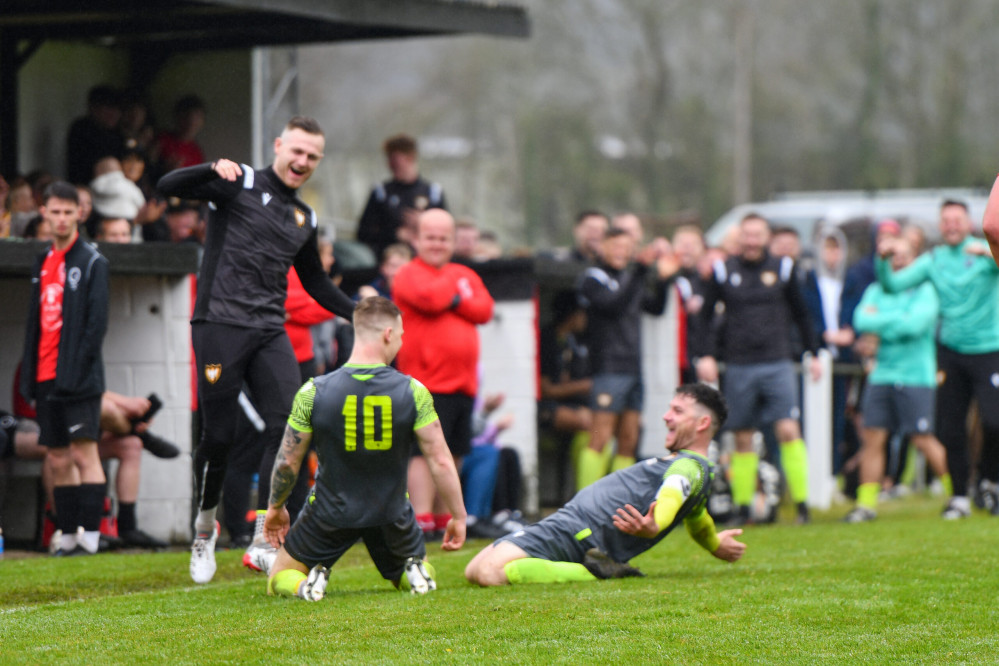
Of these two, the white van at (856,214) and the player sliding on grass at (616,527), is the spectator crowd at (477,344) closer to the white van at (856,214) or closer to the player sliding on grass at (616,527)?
the player sliding on grass at (616,527)

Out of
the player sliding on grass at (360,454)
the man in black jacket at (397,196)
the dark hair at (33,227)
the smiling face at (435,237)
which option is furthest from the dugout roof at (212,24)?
the player sliding on grass at (360,454)

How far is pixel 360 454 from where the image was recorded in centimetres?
641

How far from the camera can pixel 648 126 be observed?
49.4 metres

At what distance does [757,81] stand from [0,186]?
4168 centimetres

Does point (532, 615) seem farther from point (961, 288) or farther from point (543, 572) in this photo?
point (961, 288)

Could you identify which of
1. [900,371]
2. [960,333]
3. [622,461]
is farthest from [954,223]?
[622,461]

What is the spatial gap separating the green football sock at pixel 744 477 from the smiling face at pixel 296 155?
16.7 ft

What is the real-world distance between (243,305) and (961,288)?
632cm

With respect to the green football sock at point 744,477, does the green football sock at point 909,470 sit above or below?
below

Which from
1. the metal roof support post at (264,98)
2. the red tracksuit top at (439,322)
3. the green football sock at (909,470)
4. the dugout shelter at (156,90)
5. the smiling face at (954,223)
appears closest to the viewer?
the red tracksuit top at (439,322)

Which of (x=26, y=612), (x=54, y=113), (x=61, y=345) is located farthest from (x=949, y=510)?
(x=54, y=113)

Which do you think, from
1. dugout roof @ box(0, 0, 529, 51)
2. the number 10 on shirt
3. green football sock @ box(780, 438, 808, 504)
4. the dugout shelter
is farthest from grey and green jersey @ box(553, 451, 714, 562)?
dugout roof @ box(0, 0, 529, 51)

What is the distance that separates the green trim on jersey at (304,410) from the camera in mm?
6352

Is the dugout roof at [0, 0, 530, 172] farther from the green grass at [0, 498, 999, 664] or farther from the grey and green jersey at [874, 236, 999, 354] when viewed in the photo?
the green grass at [0, 498, 999, 664]
